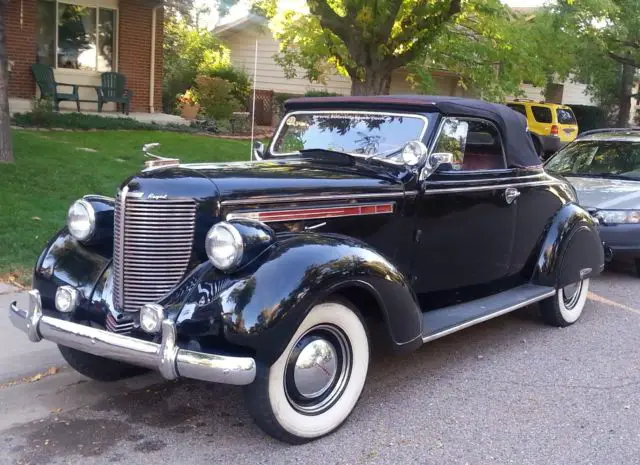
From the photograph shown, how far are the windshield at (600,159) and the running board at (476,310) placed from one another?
379 centimetres

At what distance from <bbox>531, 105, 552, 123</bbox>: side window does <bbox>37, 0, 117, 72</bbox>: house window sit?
12900 millimetres

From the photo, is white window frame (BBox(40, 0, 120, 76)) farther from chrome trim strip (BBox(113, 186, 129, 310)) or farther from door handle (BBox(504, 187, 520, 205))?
chrome trim strip (BBox(113, 186, 129, 310))

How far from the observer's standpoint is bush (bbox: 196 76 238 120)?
62.4ft

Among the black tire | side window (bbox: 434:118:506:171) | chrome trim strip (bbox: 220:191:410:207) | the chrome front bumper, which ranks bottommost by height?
the black tire

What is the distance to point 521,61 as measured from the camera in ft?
47.3

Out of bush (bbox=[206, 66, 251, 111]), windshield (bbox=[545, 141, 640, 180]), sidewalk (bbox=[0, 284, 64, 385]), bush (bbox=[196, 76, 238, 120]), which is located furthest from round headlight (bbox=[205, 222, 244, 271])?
bush (bbox=[206, 66, 251, 111])

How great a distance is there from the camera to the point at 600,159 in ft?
30.5

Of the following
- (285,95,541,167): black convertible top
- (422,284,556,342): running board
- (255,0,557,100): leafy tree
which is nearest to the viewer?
(422,284,556,342): running board

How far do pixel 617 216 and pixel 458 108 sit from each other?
362 cm

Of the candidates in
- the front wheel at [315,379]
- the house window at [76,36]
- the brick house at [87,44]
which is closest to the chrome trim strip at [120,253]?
the front wheel at [315,379]

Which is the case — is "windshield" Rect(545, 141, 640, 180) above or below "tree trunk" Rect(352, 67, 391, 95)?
below

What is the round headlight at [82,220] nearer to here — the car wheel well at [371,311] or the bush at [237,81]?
the car wheel well at [371,311]

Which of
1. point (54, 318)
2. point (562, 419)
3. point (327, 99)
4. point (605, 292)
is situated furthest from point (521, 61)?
point (54, 318)

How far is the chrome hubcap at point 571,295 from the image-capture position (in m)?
6.34
